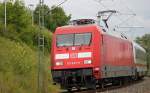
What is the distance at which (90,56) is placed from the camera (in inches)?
922

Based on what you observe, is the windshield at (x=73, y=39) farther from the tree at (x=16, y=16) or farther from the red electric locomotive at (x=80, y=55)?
the tree at (x=16, y=16)

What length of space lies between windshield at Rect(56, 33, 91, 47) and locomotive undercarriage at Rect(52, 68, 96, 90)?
134 centimetres

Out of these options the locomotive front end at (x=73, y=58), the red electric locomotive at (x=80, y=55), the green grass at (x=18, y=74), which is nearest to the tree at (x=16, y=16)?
the green grass at (x=18, y=74)

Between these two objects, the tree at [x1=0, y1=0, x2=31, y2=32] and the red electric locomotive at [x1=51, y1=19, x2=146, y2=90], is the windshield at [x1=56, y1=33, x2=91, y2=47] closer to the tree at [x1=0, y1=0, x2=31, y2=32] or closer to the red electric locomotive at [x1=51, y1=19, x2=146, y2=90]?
the red electric locomotive at [x1=51, y1=19, x2=146, y2=90]

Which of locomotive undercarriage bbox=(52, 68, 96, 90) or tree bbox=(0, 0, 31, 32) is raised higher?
tree bbox=(0, 0, 31, 32)

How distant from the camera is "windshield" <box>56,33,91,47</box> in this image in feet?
78.5

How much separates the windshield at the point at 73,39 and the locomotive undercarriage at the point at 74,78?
1336 millimetres

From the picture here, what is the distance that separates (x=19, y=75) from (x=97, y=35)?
4.32 m

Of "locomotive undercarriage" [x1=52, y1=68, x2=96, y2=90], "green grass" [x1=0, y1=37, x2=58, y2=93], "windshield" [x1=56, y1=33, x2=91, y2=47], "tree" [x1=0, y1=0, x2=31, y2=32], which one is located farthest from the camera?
"tree" [x1=0, y1=0, x2=31, y2=32]

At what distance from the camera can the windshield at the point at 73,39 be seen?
23.9 meters

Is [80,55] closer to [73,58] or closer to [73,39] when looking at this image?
[73,58]

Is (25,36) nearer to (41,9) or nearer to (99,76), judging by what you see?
(99,76)

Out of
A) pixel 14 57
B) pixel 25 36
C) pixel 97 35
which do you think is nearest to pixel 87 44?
pixel 97 35

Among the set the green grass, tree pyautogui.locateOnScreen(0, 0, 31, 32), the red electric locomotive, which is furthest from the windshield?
tree pyautogui.locateOnScreen(0, 0, 31, 32)
